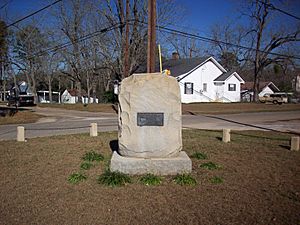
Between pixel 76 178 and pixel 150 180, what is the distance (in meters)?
1.45

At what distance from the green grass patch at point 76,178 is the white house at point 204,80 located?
30756 millimetres

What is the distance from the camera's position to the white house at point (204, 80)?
36906 millimetres

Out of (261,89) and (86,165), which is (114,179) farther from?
(261,89)

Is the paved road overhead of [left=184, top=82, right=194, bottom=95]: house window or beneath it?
beneath

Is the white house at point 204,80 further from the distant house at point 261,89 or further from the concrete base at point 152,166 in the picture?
the concrete base at point 152,166

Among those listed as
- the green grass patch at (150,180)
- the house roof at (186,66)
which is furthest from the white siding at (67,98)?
the green grass patch at (150,180)

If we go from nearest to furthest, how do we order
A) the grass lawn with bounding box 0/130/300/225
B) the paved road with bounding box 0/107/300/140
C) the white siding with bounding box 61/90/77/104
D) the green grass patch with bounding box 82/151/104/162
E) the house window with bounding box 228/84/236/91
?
the grass lawn with bounding box 0/130/300/225
the green grass patch with bounding box 82/151/104/162
the paved road with bounding box 0/107/300/140
the house window with bounding box 228/84/236/91
the white siding with bounding box 61/90/77/104

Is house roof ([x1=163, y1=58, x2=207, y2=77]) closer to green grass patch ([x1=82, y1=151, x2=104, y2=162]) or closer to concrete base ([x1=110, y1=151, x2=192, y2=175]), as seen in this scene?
green grass patch ([x1=82, y1=151, x2=104, y2=162])

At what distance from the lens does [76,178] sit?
229 inches

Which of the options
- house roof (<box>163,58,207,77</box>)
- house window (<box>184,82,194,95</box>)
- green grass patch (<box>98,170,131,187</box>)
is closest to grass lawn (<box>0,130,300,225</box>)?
green grass patch (<box>98,170,131,187</box>)

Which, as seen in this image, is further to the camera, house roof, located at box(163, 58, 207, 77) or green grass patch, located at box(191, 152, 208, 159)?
house roof, located at box(163, 58, 207, 77)

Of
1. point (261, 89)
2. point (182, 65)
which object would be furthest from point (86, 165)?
point (261, 89)

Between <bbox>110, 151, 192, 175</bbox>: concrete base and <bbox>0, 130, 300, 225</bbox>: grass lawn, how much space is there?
0.20m

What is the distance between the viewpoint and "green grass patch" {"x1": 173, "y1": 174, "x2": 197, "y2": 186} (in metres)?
5.59
